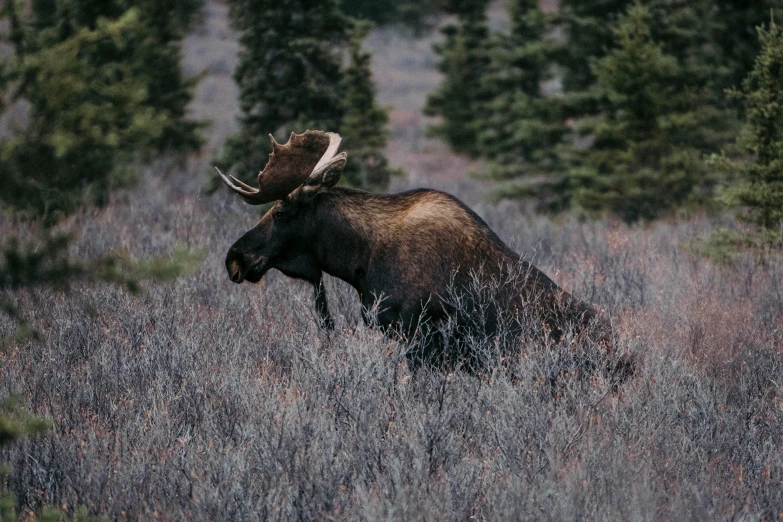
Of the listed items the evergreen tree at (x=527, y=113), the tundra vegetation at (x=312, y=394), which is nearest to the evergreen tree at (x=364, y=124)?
A: the evergreen tree at (x=527, y=113)

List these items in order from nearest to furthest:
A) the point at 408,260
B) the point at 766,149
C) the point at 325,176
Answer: the point at 408,260
the point at 325,176
the point at 766,149

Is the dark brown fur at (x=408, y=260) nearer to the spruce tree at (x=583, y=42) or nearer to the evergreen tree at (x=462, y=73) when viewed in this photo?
the spruce tree at (x=583, y=42)

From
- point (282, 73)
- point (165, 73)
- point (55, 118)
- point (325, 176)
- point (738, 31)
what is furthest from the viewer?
point (165, 73)

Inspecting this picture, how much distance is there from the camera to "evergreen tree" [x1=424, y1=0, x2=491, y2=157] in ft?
85.4

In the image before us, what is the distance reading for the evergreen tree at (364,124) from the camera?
15.6 m

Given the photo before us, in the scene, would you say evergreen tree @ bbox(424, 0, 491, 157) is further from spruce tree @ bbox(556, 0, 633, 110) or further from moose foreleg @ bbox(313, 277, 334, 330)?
moose foreleg @ bbox(313, 277, 334, 330)

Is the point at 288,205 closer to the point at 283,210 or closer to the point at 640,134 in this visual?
the point at 283,210

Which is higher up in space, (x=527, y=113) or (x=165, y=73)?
(x=527, y=113)

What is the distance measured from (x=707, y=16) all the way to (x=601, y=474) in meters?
15.7

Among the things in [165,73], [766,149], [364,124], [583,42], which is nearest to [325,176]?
[766,149]

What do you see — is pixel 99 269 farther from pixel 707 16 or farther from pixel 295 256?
pixel 707 16

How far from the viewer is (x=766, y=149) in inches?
356

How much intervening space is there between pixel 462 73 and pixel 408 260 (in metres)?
21.7

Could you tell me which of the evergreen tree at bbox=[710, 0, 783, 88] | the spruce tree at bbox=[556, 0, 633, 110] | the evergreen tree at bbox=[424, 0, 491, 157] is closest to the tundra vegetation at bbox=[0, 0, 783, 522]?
the spruce tree at bbox=[556, 0, 633, 110]
